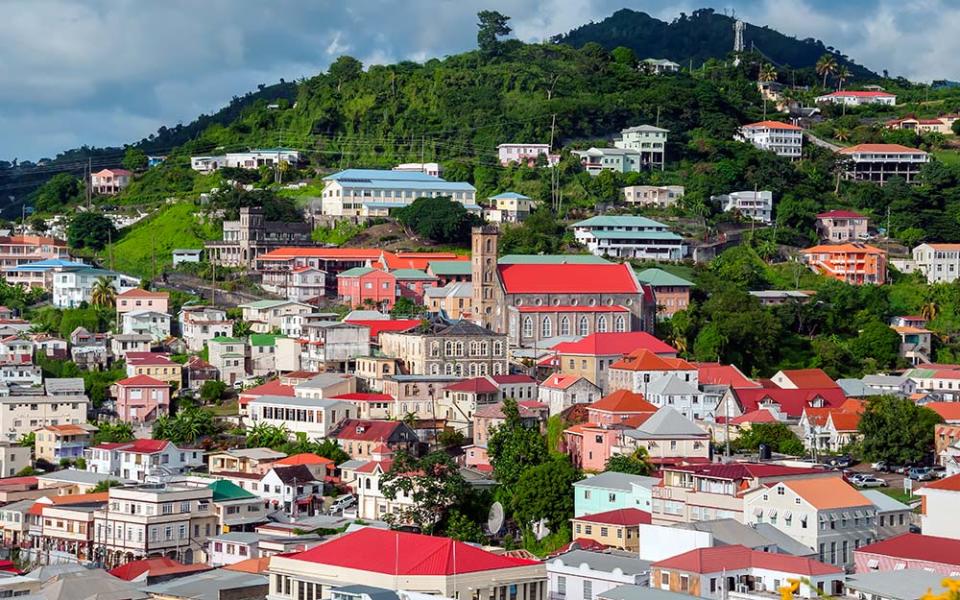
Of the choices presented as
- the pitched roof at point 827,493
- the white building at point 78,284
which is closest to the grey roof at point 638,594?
the pitched roof at point 827,493

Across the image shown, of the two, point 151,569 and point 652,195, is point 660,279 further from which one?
point 151,569

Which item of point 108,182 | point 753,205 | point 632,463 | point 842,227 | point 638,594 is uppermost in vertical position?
point 108,182

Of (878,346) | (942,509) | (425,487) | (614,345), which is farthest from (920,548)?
(878,346)

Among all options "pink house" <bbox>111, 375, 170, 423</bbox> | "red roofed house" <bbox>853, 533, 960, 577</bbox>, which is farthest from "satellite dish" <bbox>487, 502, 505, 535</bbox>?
"pink house" <bbox>111, 375, 170, 423</bbox>

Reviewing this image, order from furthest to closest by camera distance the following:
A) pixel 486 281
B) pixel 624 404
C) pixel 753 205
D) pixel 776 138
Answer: pixel 776 138
pixel 753 205
pixel 486 281
pixel 624 404

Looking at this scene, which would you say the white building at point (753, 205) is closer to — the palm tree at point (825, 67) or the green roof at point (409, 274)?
the green roof at point (409, 274)

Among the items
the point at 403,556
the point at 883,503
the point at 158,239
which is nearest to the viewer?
the point at 403,556

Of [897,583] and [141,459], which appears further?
[141,459]
